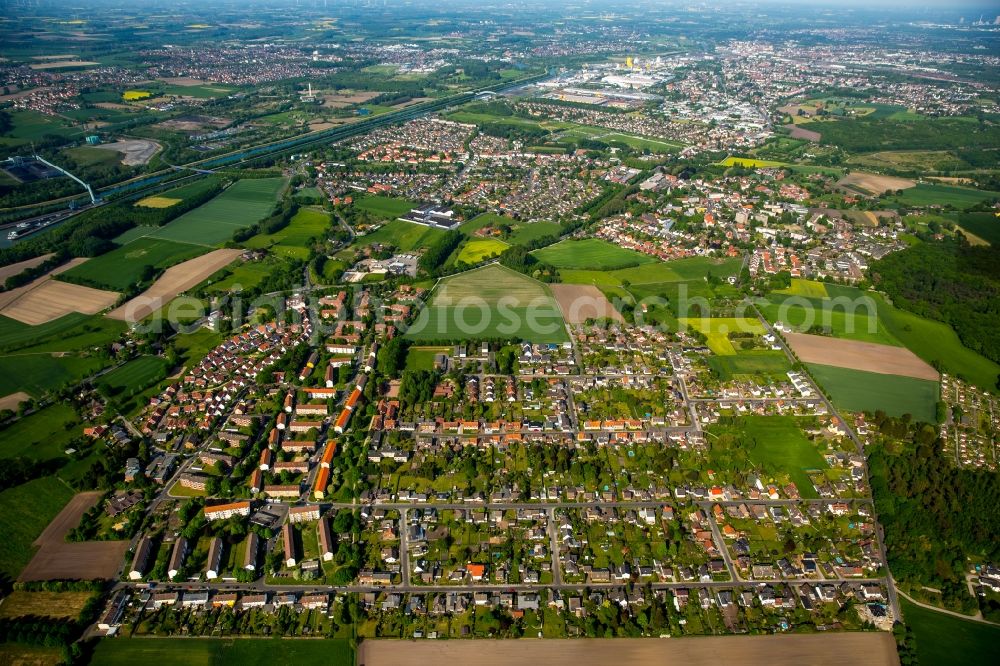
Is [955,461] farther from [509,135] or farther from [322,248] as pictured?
[509,135]

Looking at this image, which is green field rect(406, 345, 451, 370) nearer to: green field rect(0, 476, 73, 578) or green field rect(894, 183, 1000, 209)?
green field rect(0, 476, 73, 578)

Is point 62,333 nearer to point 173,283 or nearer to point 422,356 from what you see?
point 173,283

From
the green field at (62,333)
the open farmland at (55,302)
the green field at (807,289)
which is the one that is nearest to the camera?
the green field at (62,333)

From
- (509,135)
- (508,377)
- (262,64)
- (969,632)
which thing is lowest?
(969,632)

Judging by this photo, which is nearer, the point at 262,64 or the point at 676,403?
the point at 676,403

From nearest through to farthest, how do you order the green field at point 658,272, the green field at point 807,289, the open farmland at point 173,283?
1. the open farmland at point 173,283
2. the green field at point 807,289
3. the green field at point 658,272

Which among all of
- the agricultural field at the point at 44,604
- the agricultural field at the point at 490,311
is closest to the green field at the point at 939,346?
the agricultural field at the point at 490,311

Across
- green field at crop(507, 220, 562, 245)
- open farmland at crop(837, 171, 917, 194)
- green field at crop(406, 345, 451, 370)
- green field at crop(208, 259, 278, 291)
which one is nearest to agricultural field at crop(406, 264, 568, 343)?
green field at crop(406, 345, 451, 370)

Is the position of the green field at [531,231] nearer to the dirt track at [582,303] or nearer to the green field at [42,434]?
the dirt track at [582,303]

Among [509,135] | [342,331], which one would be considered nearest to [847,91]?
[509,135]
